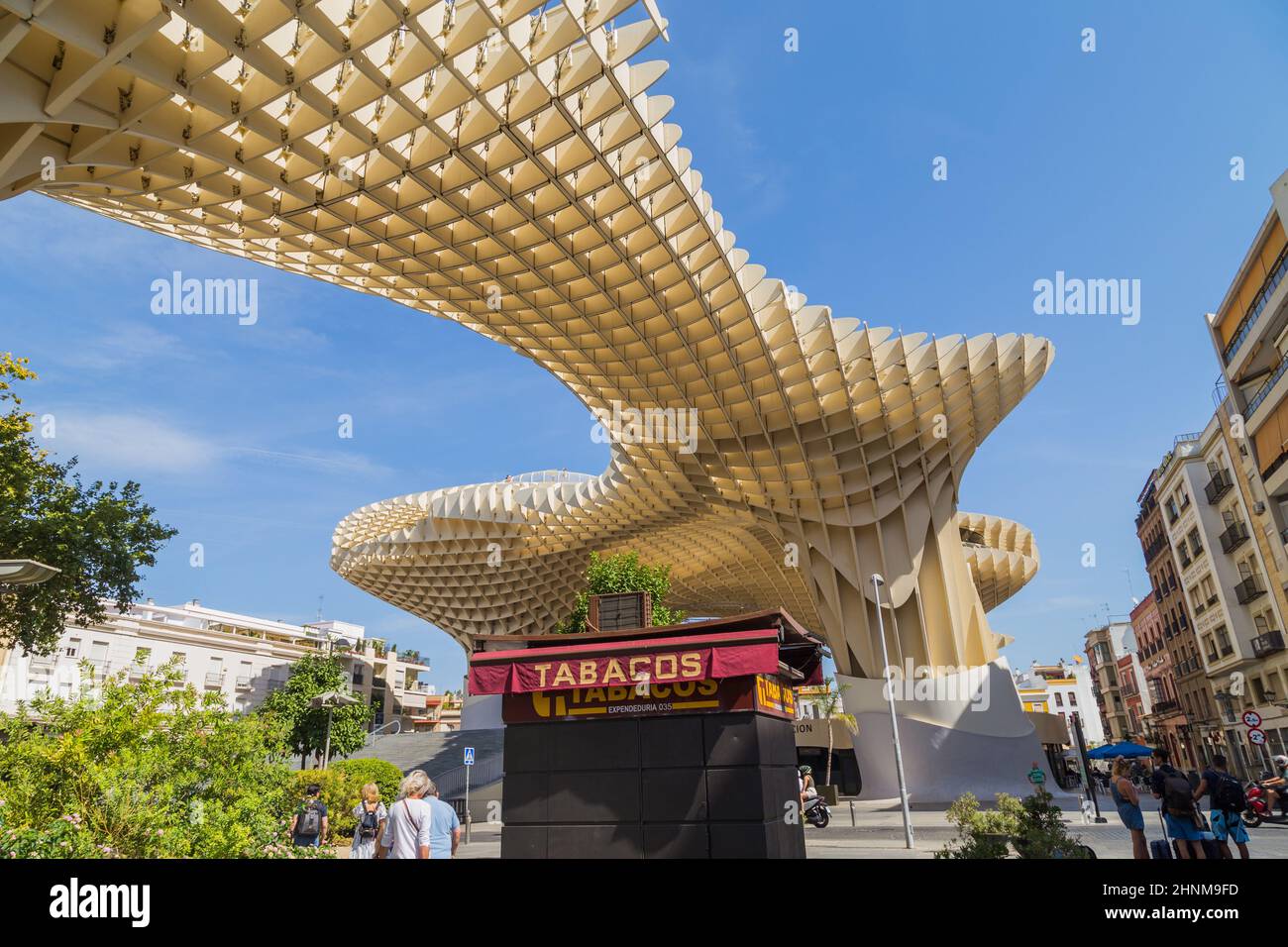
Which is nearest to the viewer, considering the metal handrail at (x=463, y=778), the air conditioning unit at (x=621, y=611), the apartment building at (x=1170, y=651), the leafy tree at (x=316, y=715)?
the air conditioning unit at (x=621, y=611)

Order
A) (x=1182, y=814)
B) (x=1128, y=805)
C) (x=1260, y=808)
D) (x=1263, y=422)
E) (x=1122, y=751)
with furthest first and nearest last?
1. (x=1263, y=422)
2. (x=1122, y=751)
3. (x=1260, y=808)
4. (x=1128, y=805)
5. (x=1182, y=814)

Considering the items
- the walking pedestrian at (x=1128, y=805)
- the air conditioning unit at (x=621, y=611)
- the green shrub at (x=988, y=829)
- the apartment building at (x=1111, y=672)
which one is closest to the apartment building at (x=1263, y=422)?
the walking pedestrian at (x=1128, y=805)

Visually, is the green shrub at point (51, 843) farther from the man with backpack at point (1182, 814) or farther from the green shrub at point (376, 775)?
the green shrub at point (376, 775)

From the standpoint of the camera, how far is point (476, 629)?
6494 cm

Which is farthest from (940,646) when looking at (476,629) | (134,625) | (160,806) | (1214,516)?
(134,625)

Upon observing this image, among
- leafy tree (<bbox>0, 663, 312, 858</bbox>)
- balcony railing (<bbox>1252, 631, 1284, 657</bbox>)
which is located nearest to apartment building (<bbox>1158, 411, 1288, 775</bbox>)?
balcony railing (<bbox>1252, 631, 1284, 657</bbox>)

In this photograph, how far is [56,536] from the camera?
1071 inches

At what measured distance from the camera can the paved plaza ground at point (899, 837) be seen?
16.6m

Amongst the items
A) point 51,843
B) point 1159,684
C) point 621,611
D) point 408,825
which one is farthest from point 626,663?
point 1159,684

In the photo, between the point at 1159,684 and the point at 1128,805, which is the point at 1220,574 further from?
the point at 1128,805

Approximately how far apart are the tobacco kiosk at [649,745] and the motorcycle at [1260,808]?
17312 mm

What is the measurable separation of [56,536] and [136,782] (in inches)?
983

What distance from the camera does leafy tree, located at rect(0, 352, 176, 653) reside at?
84.0ft
